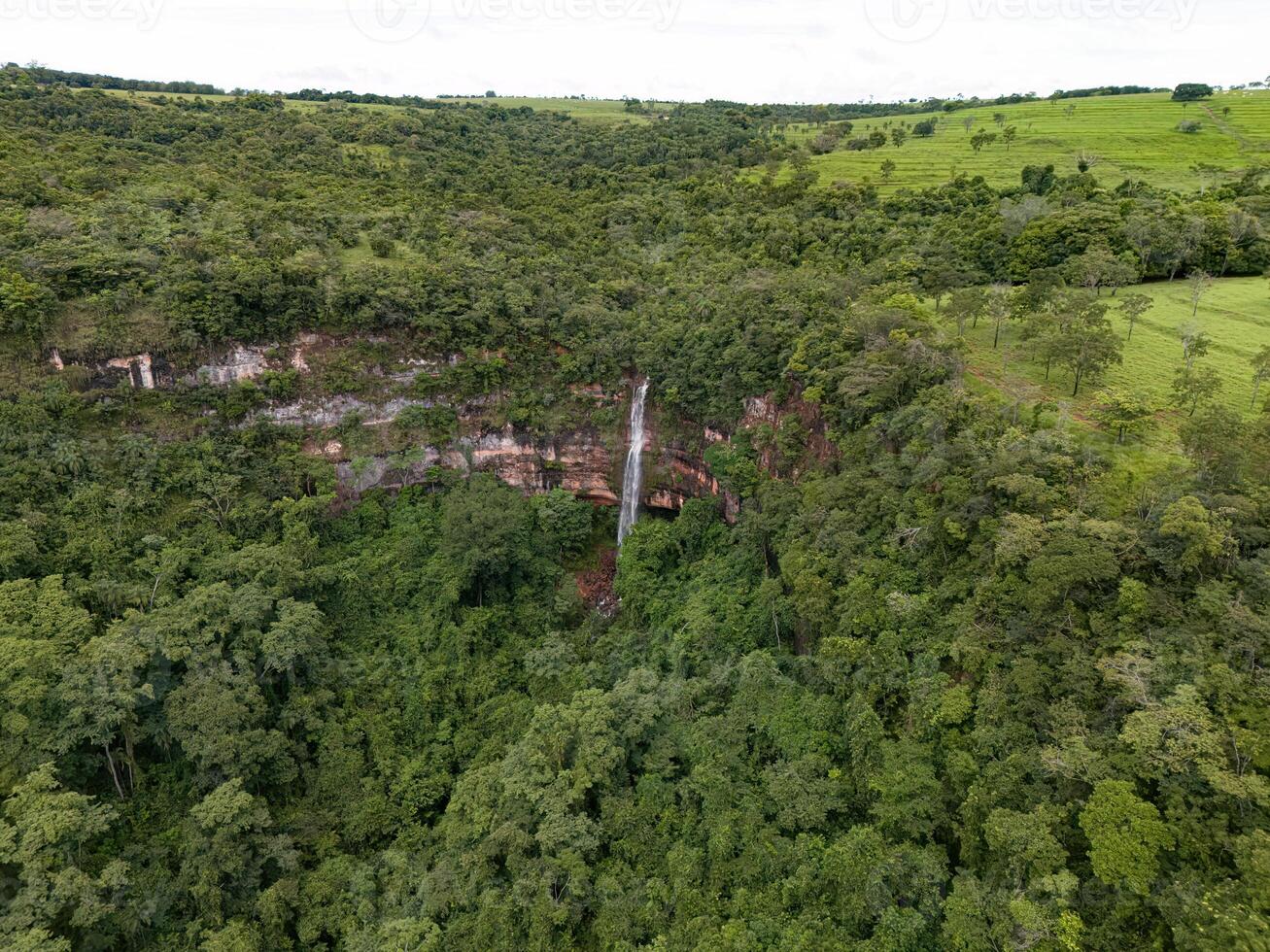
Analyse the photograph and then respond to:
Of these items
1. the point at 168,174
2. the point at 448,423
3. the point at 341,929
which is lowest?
the point at 341,929

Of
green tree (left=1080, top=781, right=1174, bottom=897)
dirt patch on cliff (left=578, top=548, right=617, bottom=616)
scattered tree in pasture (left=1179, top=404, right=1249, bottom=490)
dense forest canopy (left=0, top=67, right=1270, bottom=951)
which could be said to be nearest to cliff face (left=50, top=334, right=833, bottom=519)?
dense forest canopy (left=0, top=67, right=1270, bottom=951)

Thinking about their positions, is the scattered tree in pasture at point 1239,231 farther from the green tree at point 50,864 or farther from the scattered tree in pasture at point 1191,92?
the green tree at point 50,864

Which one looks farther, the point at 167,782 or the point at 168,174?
the point at 168,174

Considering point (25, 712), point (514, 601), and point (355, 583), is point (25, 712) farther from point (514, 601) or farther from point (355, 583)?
point (514, 601)

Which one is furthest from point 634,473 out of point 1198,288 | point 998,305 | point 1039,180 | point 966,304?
point 1039,180

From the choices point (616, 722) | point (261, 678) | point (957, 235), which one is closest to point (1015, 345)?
point (957, 235)

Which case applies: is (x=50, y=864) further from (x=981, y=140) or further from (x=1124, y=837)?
(x=981, y=140)
